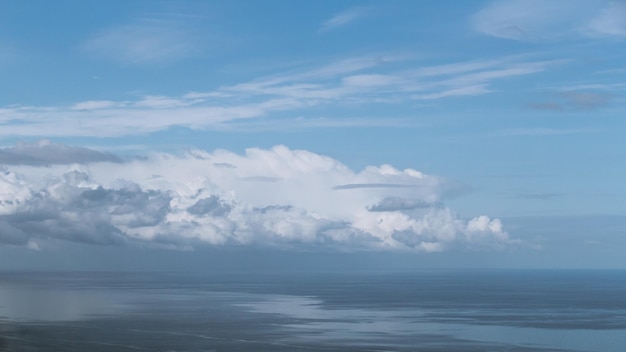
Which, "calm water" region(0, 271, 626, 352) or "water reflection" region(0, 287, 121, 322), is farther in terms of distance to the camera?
"water reflection" region(0, 287, 121, 322)

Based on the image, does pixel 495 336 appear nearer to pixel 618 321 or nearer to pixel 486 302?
pixel 618 321

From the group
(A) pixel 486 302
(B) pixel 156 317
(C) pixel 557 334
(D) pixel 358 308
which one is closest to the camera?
(C) pixel 557 334

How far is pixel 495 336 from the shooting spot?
265ft

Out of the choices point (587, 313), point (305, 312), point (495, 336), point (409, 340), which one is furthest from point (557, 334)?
point (305, 312)

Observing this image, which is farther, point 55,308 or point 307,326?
point 55,308

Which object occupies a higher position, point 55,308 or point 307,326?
point 55,308

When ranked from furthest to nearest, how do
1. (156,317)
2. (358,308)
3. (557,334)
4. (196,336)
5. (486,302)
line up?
1. (486,302)
2. (358,308)
3. (156,317)
4. (557,334)
5. (196,336)

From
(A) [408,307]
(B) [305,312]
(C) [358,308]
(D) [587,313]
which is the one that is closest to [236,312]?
(B) [305,312]

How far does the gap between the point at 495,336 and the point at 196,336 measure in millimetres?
28884

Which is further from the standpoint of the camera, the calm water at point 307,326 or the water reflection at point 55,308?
the water reflection at point 55,308

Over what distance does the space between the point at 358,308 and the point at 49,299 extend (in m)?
56.6

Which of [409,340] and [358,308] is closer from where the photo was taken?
[409,340]

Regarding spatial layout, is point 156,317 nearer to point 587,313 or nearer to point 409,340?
point 409,340

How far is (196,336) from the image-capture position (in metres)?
76.9
